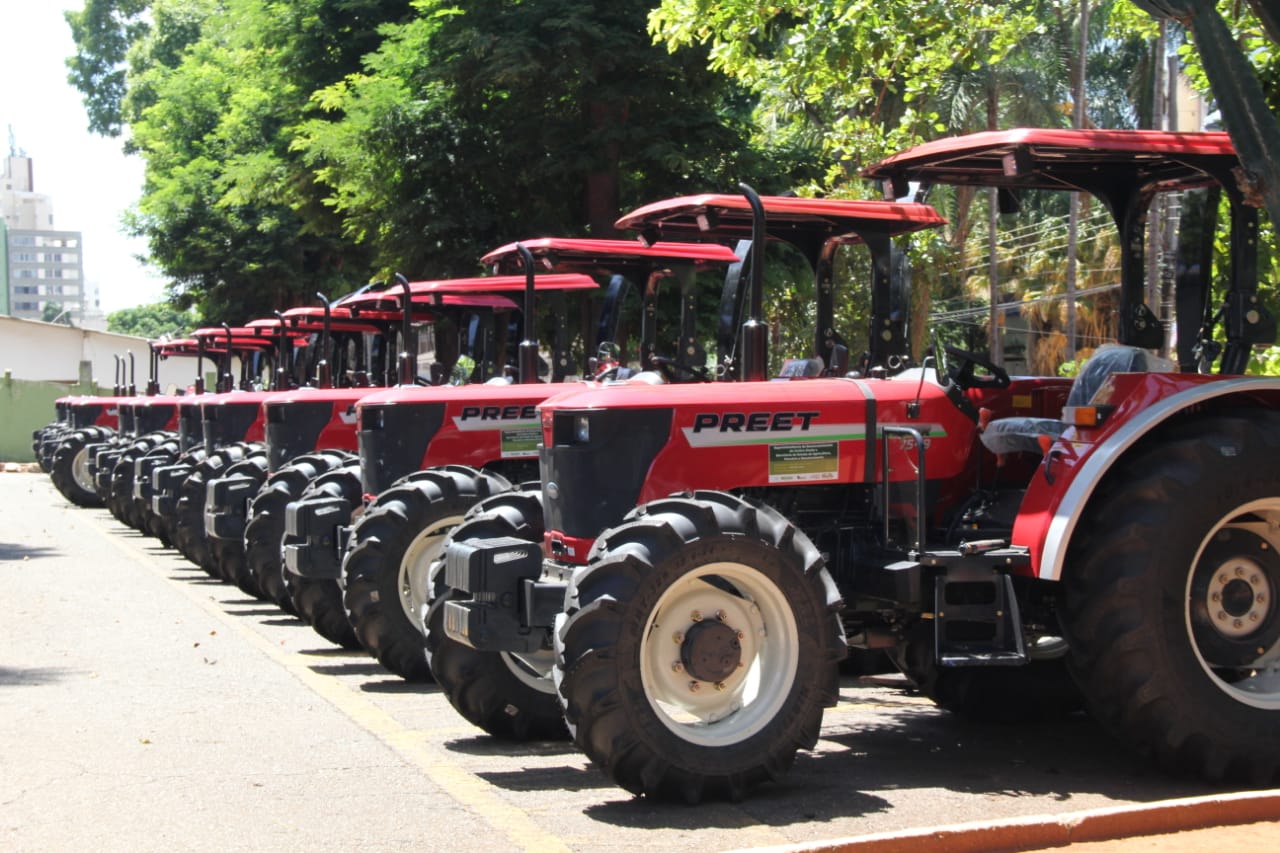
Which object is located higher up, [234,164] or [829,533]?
[234,164]

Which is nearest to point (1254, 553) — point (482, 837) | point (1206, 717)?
point (1206, 717)

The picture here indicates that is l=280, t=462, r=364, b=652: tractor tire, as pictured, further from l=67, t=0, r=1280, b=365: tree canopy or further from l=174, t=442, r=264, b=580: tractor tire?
l=174, t=442, r=264, b=580: tractor tire

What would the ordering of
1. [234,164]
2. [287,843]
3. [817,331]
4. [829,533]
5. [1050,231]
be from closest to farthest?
1. [287,843]
2. [829,533]
3. [817,331]
4. [234,164]
5. [1050,231]

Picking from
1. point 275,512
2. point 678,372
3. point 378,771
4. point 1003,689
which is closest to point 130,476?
point 275,512

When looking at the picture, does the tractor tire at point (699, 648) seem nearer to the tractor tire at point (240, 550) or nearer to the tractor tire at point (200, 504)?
the tractor tire at point (240, 550)

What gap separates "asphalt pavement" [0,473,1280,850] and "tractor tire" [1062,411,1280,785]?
313 mm

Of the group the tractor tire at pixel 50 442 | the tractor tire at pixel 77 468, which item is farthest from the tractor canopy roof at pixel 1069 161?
the tractor tire at pixel 50 442

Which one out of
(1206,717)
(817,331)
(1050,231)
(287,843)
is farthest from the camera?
(1050,231)

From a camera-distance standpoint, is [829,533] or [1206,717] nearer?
[1206,717]

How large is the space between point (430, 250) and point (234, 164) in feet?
31.9

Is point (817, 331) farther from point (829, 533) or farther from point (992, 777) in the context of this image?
point (992, 777)

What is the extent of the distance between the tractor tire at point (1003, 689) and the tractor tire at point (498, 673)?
1993mm

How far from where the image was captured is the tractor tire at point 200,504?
58.9 ft

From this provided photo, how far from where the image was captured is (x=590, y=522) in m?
7.55
